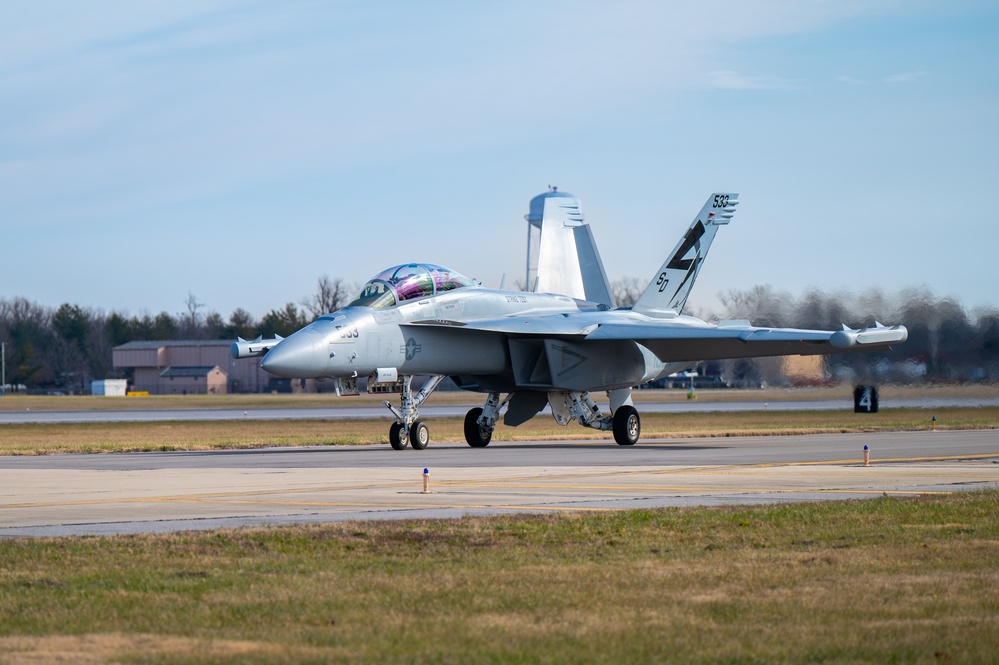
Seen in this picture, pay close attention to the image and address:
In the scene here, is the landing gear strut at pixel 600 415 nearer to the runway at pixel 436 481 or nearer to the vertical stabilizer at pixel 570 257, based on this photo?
the runway at pixel 436 481

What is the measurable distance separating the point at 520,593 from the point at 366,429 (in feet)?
109

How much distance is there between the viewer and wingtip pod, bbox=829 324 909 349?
25.1 meters

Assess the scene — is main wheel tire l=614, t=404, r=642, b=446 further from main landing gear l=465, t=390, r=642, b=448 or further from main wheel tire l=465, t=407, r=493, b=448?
main wheel tire l=465, t=407, r=493, b=448

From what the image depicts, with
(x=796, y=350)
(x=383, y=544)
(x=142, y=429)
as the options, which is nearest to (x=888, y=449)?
(x=796, y=350)

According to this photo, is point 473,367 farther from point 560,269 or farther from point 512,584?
point 512,584

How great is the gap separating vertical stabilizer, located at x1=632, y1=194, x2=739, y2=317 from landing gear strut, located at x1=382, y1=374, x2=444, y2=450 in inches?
310

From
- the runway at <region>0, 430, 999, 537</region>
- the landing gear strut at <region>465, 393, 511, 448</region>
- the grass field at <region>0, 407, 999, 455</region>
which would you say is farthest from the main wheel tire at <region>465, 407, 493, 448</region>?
the grass field at <region>0, 407, 999, 455</region>

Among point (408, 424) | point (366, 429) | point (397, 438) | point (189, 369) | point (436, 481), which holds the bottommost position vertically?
point (366, 429)

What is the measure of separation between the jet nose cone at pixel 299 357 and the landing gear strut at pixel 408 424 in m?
2.64

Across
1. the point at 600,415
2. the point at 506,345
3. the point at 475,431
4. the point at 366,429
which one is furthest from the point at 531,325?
the point at 366,429

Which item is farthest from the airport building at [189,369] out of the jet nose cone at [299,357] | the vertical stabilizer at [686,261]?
the jet nose cone at [299,357]

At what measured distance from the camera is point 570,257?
34.2 meters

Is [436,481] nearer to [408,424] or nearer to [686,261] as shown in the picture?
[408,424]

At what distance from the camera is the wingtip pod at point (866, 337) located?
988 inches
